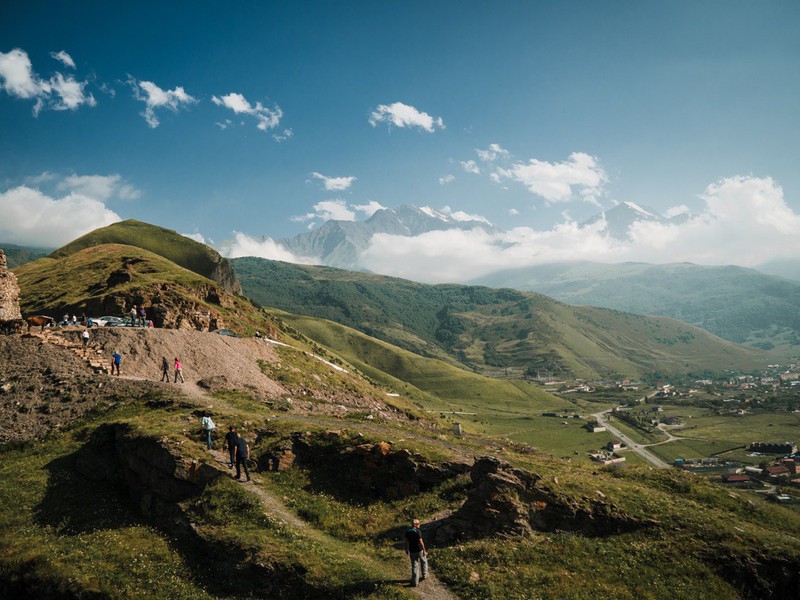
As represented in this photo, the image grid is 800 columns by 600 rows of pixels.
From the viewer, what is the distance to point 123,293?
3051 inches

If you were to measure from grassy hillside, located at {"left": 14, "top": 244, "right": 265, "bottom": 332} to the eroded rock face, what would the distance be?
15861 mm

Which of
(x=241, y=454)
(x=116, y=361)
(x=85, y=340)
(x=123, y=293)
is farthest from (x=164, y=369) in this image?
(x=123, y=293)

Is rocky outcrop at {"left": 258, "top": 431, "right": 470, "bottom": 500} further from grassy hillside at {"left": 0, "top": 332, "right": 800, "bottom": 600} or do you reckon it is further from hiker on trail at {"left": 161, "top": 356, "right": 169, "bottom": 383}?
hiker on trail at {"left": 161, "top": 356, "right": 169, "bottom": 383}

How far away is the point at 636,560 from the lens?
20.8 meters

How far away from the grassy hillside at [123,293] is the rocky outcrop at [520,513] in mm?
58233

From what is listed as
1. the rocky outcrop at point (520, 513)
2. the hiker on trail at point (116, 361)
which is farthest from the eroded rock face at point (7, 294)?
the rocky outcrop at point (520, 513)

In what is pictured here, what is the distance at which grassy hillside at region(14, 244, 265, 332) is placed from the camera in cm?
7438

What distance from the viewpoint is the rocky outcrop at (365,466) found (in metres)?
26.0

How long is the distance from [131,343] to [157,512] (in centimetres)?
3045

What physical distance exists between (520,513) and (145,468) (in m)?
21.9

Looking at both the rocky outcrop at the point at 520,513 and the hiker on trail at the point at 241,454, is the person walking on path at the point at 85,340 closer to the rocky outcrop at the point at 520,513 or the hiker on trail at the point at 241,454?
the hiker on trail at the point at 241,454

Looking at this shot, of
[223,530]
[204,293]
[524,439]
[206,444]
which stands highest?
[204,293]

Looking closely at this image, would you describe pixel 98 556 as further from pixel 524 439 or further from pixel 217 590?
pixel 524 439


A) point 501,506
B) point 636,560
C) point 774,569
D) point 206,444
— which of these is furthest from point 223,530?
point 774,569
